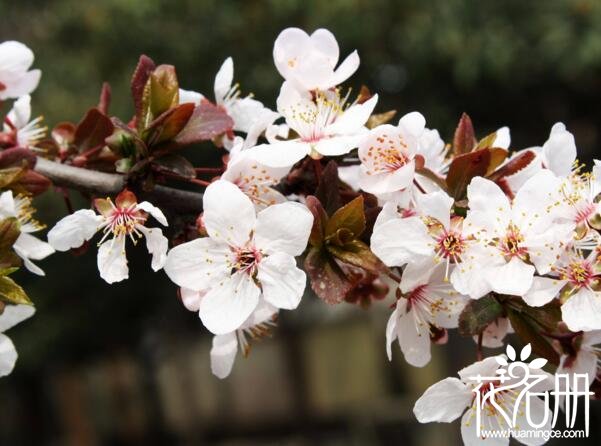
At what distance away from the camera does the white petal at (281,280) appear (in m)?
0.63

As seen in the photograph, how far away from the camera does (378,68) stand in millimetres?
3699

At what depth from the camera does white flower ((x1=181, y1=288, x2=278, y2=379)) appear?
28.0 inches

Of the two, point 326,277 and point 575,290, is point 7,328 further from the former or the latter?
point 575,290

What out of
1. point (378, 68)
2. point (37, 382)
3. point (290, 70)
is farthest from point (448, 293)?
point (37, 382)

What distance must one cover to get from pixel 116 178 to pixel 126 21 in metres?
3.17

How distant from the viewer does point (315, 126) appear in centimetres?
71

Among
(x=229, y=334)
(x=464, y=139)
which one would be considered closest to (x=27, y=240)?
(x=229, y=334)

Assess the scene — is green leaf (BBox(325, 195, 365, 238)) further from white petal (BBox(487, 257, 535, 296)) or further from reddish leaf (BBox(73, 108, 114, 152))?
reddish leaf (BBox(73, 108, 114, 152))

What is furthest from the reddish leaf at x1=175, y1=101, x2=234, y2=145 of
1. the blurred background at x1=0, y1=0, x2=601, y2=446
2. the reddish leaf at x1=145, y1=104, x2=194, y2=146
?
the blurred background at x1=0, y1=0, x2=601, y2=446

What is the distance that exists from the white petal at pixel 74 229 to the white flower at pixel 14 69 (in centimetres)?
25

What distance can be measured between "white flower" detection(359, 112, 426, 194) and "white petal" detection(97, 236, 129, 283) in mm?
210

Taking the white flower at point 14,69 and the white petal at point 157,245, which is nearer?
the white petal at point 157,245

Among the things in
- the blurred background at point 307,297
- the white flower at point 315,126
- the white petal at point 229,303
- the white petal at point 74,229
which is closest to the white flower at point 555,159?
the white flower at point 315,126

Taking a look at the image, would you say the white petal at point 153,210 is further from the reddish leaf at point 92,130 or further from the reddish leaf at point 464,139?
the reddish leaf at point 464,139
